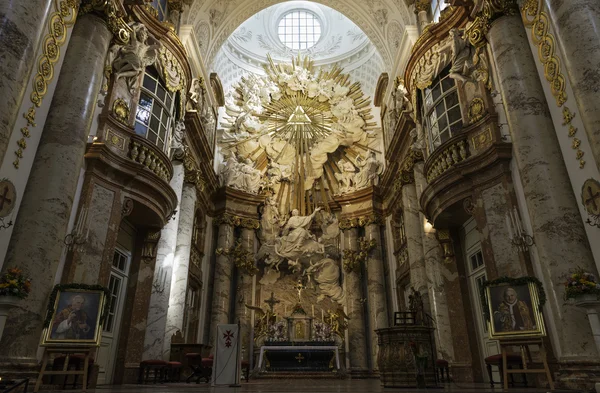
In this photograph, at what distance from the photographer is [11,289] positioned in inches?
225

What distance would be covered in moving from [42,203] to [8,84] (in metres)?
1.91

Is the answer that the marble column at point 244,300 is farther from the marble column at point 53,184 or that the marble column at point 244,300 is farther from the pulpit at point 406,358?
the marble column at point 53,184

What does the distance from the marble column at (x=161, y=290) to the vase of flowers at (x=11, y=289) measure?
4729mm

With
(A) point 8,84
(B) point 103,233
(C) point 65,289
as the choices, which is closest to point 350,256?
(B) point 103,233

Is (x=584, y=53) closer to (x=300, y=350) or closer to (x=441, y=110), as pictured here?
(x=441, y=110)

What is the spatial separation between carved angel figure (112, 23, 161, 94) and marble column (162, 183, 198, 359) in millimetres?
3890

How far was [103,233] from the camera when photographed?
29.0ft

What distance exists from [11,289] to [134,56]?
6315 millimetres

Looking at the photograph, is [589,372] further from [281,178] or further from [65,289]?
[281,178]

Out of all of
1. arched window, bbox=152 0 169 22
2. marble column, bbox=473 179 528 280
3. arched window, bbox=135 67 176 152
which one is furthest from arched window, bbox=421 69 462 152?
arched window, bbox=152 0 169 22

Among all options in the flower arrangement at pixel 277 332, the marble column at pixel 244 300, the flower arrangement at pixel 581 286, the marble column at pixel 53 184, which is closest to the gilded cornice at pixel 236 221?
the marble column at pixel 244 300

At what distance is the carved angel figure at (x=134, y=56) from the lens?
10055mm

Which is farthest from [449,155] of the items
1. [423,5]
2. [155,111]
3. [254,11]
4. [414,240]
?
[254,11]

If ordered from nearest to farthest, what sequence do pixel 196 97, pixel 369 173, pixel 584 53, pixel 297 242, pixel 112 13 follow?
1. pixel 584 53
2. pixel 112 13
3. pixel 196 97
4. pixel 297 242
5. pixel 369 173
